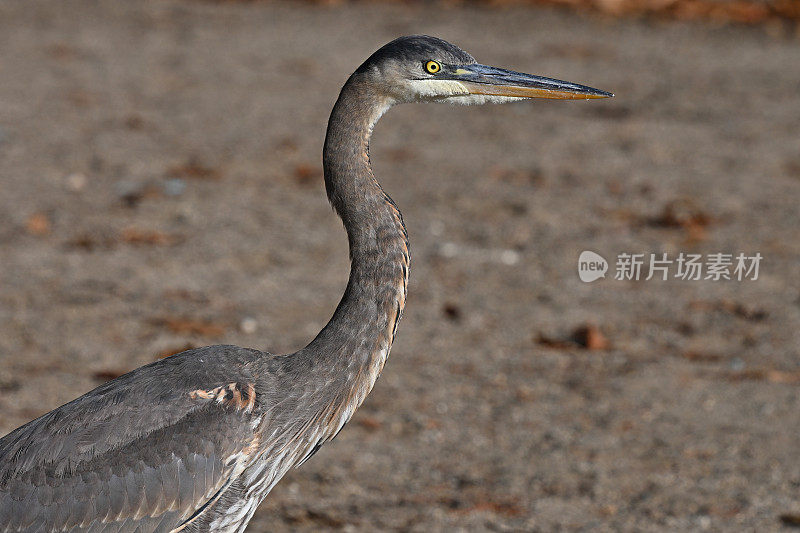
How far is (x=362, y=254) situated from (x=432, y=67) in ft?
2.63

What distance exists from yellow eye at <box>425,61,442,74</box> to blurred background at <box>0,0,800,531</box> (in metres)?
2.21

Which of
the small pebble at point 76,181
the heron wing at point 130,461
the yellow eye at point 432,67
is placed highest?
the yellow eye at point 432,67

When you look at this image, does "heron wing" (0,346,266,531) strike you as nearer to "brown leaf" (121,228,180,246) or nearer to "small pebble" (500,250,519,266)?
"brown leaf" (121,228,180,246)

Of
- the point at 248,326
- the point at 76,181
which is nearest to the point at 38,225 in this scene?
the point at 76,181

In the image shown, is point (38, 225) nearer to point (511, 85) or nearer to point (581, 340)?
point (581, 340)

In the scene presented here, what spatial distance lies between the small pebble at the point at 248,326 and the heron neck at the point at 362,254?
9.49 feet

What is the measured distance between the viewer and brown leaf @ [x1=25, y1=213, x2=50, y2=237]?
826cm

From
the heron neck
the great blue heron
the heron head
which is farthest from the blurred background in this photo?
the heron head

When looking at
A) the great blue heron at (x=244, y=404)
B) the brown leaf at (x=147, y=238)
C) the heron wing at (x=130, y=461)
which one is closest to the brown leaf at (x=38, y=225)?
the brown leaf at (x=147, y=238)

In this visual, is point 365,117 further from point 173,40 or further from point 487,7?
point 487,7

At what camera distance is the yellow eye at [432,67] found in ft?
14.2

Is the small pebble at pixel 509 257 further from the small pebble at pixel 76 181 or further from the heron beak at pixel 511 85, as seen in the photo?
the heron beak at pixel 511 85

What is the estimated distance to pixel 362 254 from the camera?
4.15 meters

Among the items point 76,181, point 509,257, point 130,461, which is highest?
point 76,181
